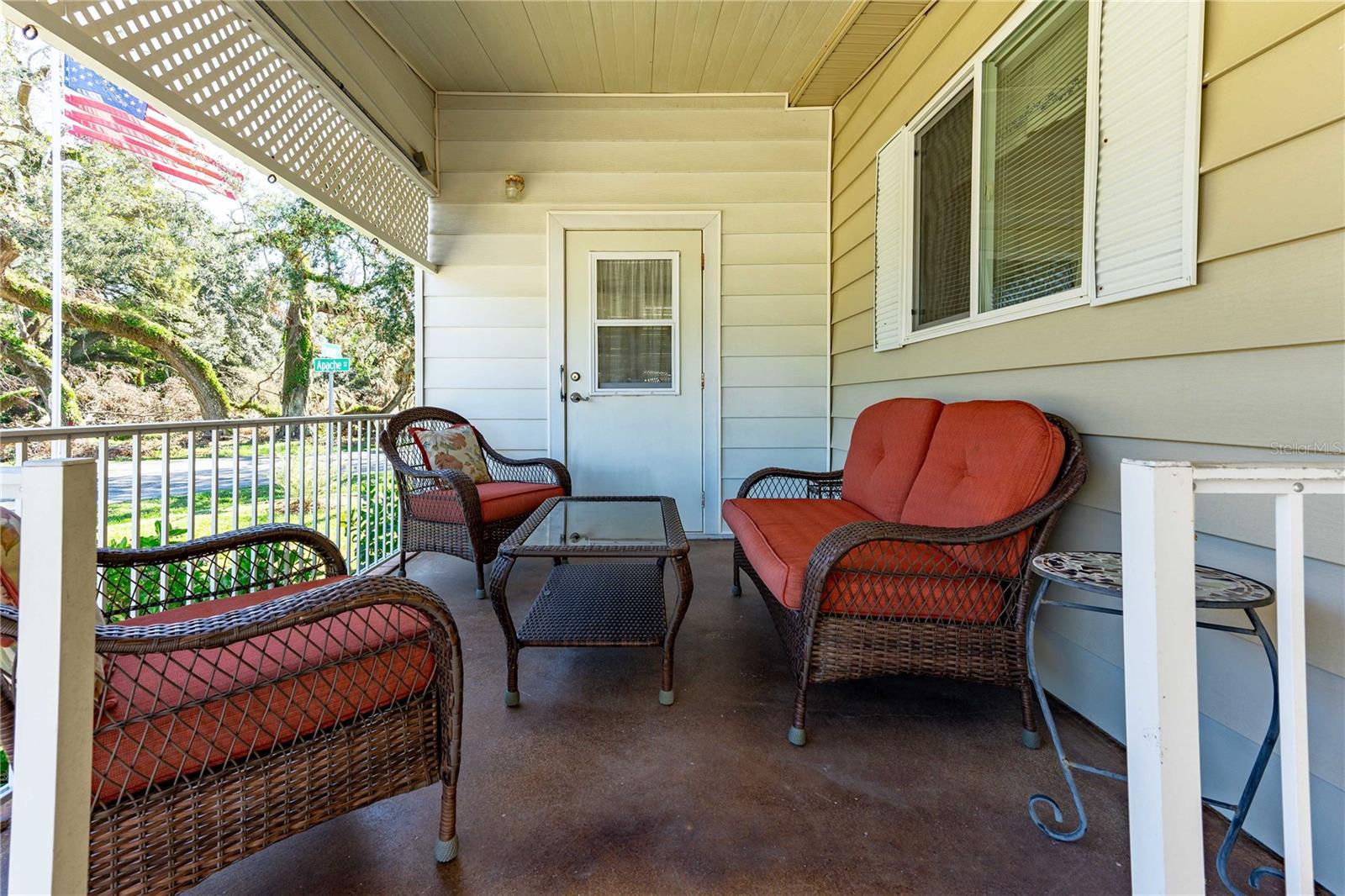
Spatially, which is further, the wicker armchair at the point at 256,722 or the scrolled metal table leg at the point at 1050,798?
the scrolled metal table leg at the point at 1050,798

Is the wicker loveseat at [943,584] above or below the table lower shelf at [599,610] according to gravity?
above

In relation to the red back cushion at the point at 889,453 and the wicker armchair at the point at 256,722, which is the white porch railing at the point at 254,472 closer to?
the wicker armchair at the point at 256,722

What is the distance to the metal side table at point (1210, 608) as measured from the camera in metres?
0.98

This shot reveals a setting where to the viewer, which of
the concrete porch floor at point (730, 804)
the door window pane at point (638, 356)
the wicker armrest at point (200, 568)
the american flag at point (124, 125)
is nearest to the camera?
the concrete porch floor at point (730, 804)

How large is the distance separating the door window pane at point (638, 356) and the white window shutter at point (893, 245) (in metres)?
1.39

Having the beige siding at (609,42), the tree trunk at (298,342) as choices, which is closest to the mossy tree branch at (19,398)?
the tree trunk at (298,342)

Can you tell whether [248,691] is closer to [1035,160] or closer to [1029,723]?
[1029,723]

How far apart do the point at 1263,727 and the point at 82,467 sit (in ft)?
7.19

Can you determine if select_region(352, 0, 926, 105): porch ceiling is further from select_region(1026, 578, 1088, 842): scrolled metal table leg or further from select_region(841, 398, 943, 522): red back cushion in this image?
select_region(1026, 578, 1088, 842): scrolled metal table leg

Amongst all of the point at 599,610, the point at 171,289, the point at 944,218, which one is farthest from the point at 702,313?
the point at 171,289

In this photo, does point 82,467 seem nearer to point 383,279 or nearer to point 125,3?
point 125,3

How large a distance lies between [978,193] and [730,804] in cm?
236

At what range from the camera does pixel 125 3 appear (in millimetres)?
1574

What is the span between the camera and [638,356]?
12.2 feet
